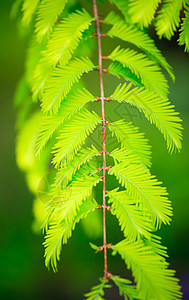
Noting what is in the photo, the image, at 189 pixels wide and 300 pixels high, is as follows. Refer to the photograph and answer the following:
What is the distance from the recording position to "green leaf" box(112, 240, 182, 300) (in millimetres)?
362

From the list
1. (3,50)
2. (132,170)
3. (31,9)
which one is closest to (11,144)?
(3,50)

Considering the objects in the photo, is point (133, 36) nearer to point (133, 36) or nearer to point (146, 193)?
point (133, 36)

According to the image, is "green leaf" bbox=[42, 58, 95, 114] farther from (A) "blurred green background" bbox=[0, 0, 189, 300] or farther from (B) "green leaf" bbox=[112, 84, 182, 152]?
(A) "blurred green background" bbox=[0, 0, 189, 300]

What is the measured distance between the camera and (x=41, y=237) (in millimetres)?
2236

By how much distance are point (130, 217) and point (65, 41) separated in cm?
33

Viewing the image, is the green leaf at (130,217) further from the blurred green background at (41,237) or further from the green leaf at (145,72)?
the blurred green background at (41,237)

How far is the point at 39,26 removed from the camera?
1.82 ft

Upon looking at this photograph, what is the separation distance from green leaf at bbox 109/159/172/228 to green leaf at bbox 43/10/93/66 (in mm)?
236

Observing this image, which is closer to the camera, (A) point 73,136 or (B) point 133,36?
(A) point 73,136

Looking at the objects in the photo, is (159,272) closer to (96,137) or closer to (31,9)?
(96,137)

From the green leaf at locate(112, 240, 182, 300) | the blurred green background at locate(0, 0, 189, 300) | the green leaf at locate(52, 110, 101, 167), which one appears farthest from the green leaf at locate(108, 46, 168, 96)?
the blurred green background at locate(0, 0, 189, 300)

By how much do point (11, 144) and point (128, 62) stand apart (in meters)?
1.85

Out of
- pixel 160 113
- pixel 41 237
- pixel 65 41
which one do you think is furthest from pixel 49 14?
pixel 41 237

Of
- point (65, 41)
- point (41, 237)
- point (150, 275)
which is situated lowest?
point (41, 237)
